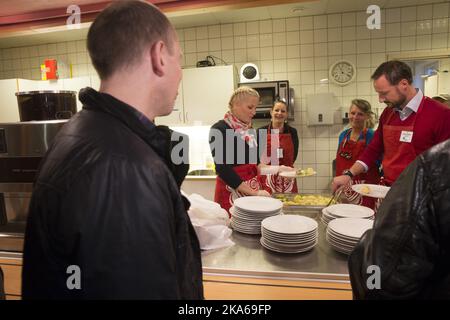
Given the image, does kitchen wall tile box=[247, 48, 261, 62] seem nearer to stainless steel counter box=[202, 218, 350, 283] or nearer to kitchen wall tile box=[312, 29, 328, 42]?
kitchen wall tile box=[312, 29, 328, 42]

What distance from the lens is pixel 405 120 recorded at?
2121 mm

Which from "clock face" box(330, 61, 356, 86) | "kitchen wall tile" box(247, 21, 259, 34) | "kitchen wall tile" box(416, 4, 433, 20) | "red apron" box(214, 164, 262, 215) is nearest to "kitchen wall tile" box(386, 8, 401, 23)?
"kitchen wall tile" box(416, 4, 433, 20)

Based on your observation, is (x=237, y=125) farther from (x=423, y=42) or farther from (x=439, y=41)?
(x=439, y=41)

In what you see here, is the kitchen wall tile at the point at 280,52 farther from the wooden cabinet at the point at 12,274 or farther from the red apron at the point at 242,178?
the wooden cabinet at the point at 12,274

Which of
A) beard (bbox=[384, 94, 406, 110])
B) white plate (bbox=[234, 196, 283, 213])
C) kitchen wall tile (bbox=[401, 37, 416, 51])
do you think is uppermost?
kitchen wall tile (bbox=[401, 37, 416, 51])

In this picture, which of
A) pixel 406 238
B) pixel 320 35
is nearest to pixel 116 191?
pixel 406 238

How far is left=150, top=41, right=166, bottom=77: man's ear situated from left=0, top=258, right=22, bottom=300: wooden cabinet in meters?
1.35

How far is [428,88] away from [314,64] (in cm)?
169

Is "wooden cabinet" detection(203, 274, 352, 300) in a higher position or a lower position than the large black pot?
lower

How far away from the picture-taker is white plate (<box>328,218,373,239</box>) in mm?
1254

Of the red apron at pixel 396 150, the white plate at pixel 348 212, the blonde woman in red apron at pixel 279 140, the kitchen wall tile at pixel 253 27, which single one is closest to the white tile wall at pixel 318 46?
the kitchen wall tile at pixel 253 27

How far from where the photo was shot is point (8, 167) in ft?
5.73

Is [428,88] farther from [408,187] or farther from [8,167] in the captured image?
[8,167]
